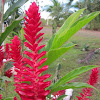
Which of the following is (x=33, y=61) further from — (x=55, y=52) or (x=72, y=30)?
(x=72, y=30)

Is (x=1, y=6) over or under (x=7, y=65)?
over

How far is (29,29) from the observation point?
50 centimetres

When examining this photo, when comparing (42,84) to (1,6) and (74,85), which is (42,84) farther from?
(1,6)

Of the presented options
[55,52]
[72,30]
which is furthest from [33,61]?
[72,30]

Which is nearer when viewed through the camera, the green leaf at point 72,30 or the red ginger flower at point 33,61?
the red ginger flower at point 33,61

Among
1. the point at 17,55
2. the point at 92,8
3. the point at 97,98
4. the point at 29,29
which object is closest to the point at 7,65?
the point at 17,55

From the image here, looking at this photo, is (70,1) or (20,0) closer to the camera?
(20,0)

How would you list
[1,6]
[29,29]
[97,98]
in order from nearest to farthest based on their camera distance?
[29,29] → [1,6] → [97,98]

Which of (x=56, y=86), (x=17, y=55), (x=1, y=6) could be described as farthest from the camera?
(x=1, y=6)

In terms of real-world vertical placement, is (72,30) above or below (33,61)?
above

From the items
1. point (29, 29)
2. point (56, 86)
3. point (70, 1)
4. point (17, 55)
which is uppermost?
point (70, 1)

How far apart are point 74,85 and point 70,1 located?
1612 cm

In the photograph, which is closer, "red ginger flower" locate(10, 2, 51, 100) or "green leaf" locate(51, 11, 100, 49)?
"red ginger flower" locate(10, 2, 51, 100)

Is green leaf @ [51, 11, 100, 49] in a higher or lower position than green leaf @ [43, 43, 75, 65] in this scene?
higher
